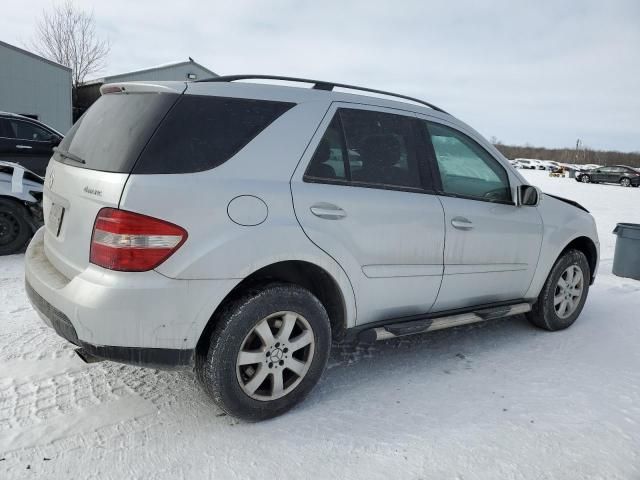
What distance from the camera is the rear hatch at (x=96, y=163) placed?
7.95 ft

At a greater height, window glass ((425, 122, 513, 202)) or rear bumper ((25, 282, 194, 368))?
window glass ((425, 122, 513, 202))

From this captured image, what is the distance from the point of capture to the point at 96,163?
8.41ft

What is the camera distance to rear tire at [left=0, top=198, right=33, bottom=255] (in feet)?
19.0

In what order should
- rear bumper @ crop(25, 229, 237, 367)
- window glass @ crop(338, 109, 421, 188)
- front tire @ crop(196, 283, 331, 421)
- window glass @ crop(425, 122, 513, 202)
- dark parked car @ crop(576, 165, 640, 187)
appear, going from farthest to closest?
1. dark parked car @ crop(576, 165, 640, 187)
2. window glass @ crop(425, 122, 513, 202)
3. window glass @ crop(338, 109, 421, 188)
4. front tire @ crop(196, 283, 331, 421)
5. rear bumper @ crop(25, 229, 237, 367)

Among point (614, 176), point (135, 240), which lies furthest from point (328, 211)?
point (614, 176)

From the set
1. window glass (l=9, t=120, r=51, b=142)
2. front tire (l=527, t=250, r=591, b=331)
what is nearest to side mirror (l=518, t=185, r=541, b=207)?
front tire (l=527, t=250, r=591, b=331)

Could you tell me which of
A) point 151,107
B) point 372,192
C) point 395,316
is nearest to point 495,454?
point 395,316

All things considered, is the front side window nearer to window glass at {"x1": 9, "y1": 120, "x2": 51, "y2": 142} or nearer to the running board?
the running board

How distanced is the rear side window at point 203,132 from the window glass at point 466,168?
1243mm

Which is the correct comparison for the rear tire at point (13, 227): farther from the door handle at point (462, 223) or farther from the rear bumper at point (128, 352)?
the door handle at point (462, 223)

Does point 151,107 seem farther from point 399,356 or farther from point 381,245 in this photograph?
point 399,356

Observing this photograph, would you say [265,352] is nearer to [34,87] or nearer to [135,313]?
[135,313]

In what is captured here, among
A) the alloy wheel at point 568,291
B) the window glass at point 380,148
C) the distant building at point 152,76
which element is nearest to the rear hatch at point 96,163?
the window glass at point 380,148

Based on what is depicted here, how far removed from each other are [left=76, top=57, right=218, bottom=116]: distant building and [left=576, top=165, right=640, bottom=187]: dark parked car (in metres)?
25.1
